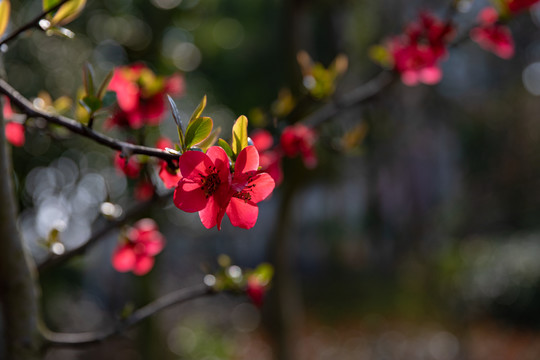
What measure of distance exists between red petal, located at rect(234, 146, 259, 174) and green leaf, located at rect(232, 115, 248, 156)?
0.9 inches

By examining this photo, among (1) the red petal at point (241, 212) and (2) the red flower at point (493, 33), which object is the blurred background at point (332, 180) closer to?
(2) the red flower at point (493, 33)

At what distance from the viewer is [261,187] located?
530 millimetres

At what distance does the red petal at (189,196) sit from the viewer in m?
0.49

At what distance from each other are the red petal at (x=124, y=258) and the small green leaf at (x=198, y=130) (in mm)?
583

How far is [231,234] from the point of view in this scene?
11.4 meters

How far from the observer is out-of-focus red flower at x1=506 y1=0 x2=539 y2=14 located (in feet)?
3.26

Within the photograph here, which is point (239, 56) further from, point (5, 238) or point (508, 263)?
point (5, 238)

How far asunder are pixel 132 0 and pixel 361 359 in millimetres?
4114

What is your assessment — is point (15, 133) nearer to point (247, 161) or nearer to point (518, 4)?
point (247, 161)

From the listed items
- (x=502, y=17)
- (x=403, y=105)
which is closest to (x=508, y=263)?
(x=403, y=105)

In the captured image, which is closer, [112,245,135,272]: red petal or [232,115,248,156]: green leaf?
[232,115,248,156]: green leaf

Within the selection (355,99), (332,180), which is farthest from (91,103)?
(332,180)

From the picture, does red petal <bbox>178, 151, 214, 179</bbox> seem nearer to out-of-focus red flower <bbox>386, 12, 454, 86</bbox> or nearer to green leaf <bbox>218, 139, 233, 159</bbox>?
green leaf <bbox>218, 139, 233, 159</bbox>

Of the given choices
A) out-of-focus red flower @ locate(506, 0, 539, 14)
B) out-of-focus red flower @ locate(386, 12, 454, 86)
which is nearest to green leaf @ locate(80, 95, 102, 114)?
out-of-focus red flower @ locate(386, 12, 454, 86)
